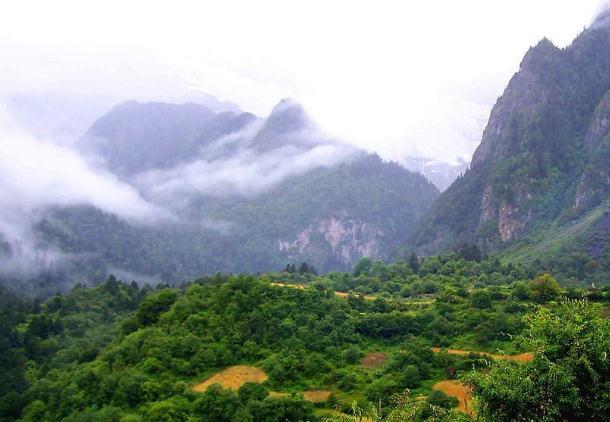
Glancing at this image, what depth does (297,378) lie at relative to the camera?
50844 mm

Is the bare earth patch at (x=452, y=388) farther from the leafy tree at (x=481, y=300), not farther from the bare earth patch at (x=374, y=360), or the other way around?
the leafy tree at (x=481, y=300)

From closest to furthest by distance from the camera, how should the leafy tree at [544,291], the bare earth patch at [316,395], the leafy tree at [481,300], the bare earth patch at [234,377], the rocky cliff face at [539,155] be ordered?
the bare earth patch at [316,395]
the bare earth patch at [234,377]
the leafy tree at [544,291]
the leafy tree at [481,300]
the rocky cliff face at [539,155]

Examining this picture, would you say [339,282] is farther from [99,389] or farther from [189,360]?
[99,389]

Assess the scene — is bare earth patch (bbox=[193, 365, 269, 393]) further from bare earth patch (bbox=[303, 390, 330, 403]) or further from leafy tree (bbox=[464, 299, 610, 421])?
leafy tree (bbox=[464, 299, 610, 421])

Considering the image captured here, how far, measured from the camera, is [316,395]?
48.5 metres

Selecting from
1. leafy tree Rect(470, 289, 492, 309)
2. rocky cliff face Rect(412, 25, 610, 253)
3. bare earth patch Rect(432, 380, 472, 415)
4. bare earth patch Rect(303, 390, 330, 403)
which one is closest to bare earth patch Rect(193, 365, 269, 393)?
bare earth patch Rect(303, 390, 330, 403)

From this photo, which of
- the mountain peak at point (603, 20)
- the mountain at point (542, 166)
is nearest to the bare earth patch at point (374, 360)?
the mountain at point (542, 166)

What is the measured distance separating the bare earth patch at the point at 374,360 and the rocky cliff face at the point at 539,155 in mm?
102492

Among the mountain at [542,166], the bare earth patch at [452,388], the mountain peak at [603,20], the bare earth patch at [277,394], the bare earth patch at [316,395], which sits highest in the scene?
the mountain peak at [603,20]

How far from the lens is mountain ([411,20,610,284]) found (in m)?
141

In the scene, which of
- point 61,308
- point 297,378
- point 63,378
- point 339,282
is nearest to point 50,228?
point 61,308

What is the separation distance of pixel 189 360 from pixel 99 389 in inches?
311

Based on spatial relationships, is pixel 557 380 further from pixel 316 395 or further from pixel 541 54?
pixel 541 54

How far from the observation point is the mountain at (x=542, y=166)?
463 ft
